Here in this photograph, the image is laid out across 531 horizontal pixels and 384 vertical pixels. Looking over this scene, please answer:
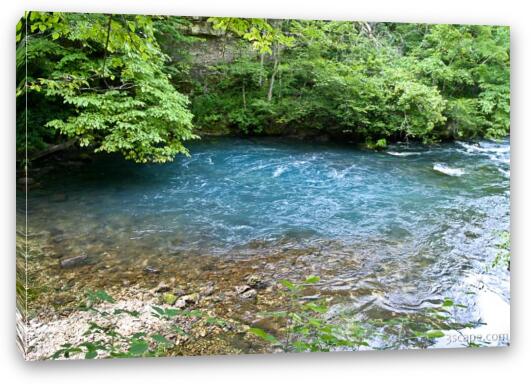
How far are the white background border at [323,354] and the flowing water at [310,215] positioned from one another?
18cm

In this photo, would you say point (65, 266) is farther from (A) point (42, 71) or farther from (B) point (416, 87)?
(B) point (416, 87)

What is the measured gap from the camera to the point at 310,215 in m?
3.80

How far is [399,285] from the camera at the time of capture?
3719 mm

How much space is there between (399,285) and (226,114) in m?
1.73

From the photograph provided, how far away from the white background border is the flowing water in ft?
0.58

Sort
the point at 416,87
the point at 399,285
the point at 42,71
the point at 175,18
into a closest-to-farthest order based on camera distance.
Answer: the point at 42,71, the point at 175,18, the point at 399,285, the point at 416,87

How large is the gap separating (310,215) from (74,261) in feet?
5.34

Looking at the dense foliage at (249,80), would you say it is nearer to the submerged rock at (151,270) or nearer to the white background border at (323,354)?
the white background border at (323,354)

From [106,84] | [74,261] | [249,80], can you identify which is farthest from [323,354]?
[106,84]

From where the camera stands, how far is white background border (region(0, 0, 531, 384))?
3.24 metres

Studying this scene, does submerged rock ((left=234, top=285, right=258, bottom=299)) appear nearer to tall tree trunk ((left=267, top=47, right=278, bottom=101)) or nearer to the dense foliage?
the dense foliage

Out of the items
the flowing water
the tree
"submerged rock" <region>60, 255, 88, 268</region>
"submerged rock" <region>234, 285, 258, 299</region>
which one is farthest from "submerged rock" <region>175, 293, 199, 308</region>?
the tree

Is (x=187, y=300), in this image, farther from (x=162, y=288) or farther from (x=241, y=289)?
(x=241, y=289)
